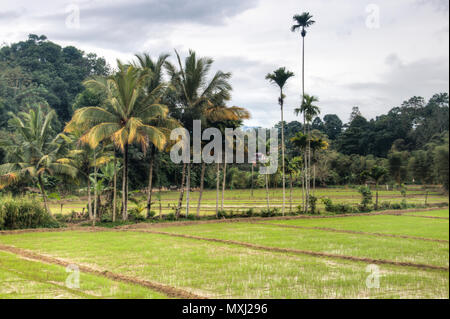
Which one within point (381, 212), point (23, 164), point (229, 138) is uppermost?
point (229, 138)

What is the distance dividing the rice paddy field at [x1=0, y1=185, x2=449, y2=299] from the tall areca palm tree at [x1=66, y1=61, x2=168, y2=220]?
388 centimetres

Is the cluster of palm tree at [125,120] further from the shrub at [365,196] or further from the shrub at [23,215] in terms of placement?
the shrub at [365,196]

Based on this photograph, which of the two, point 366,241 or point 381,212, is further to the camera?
point 381,212

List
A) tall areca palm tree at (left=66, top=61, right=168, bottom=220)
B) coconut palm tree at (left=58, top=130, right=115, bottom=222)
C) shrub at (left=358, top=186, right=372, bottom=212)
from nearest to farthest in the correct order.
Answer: tall areca palm tree at (left=66, top=61, right=168, bottom=220) < coconut palm tree at (left=58, top=130, right=115, bottom=222) < shrub at (left=358, top=186, right=372, bottom=212)

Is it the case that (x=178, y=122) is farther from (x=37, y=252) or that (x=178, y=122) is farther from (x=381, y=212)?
(x=381, y=212)

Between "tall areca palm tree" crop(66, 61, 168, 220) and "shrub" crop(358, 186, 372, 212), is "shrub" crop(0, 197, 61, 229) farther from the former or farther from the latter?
"shrub" crop(358, 186, 372, 212)

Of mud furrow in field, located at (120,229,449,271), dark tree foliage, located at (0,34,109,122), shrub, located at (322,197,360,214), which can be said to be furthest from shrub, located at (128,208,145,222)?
dark tree foliage, located at (0,34,109,122)

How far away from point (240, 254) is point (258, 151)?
1516cm

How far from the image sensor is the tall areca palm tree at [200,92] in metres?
20.3

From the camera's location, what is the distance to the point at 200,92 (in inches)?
814

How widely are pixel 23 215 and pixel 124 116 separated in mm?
5640

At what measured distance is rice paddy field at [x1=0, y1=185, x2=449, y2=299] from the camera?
21.9 feet
